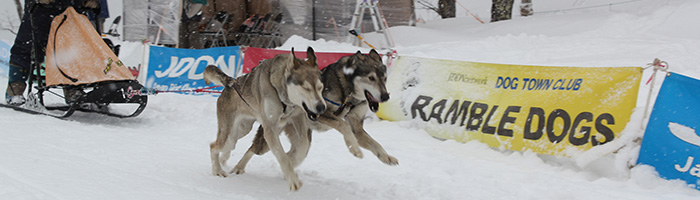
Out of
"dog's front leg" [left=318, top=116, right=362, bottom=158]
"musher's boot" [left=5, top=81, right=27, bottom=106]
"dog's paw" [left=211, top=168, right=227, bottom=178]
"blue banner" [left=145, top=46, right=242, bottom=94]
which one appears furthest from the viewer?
"blue banner" [left=145, top=46, right=242, bottom=94]

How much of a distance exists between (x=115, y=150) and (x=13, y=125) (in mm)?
1716

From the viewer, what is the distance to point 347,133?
4.19 m

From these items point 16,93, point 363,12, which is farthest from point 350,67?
point 363,12

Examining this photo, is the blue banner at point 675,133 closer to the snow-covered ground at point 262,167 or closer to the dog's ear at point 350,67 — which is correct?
the snow-covered ground at point 262,167

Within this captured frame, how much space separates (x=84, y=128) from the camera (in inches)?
259

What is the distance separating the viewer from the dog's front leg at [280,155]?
3.99m

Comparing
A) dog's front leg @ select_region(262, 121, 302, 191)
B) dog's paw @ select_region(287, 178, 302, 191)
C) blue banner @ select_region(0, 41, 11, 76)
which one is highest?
dog's front leg @ select_region(262, 121, 302, 191)

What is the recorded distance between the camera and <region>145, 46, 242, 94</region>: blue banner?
408 inches

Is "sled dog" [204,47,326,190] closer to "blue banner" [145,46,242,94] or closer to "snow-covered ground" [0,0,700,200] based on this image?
"snow-covered ground" [0,0,700,200]

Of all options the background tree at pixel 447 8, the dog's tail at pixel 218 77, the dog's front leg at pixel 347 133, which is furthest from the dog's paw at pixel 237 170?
the background tree at pixel 447 8

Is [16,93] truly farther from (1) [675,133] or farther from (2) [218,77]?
(1) [675,133]

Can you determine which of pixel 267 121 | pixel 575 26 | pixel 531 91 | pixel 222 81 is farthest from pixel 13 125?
pixel 575 26

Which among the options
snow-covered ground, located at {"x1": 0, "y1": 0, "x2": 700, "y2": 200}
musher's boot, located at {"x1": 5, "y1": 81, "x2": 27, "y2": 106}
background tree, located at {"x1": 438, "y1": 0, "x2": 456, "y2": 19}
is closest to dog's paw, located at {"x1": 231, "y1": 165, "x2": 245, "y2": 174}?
snow-covered ground, located at {"x1": 0, "y1": 0, "x2": 700, "y2": 200}

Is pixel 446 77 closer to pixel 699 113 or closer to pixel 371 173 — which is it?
pixel 371 173
